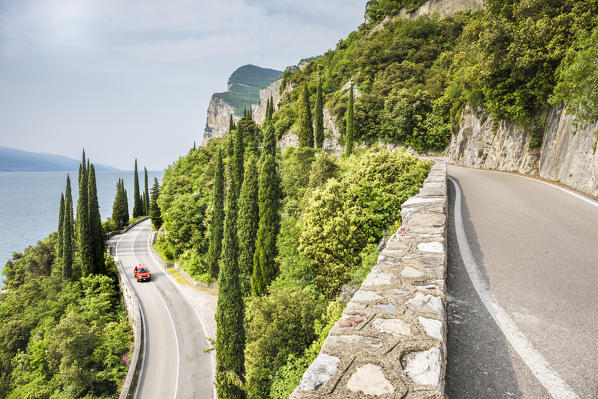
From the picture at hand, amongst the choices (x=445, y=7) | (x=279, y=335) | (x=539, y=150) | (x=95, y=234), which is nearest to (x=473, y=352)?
(x=279, y=335)

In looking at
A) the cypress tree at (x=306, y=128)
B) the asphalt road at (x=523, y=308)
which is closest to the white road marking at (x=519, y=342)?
the asphalt road at (x=523, y=308)

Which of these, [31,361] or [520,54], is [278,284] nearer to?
[520,54]

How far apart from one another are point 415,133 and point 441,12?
107ft

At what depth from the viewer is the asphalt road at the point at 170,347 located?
1797 centimetres

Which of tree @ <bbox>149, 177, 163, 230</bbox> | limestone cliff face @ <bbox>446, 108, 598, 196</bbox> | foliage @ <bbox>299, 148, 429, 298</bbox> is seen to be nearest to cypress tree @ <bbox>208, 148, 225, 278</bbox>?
foliage @ <bbox>299, 148, 429, 298</bbox>

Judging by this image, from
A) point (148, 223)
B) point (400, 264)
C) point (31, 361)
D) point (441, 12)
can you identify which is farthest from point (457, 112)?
point (148, 223)

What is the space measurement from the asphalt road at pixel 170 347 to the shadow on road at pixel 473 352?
61.1 ft

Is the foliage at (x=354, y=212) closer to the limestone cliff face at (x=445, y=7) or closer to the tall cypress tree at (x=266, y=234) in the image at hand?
the tall cypress tree at (x=266, y=234)

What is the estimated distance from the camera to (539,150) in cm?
1656

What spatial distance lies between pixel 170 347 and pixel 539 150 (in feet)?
87.3

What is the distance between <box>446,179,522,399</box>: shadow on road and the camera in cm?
245

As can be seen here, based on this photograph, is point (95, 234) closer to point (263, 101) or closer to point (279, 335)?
point (279, 335)

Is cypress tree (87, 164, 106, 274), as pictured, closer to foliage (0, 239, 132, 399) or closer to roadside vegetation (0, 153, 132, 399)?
roadside vegetation (0, 153, 132, 399)

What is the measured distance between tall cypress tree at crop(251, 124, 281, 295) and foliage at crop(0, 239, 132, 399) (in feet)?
33.8
